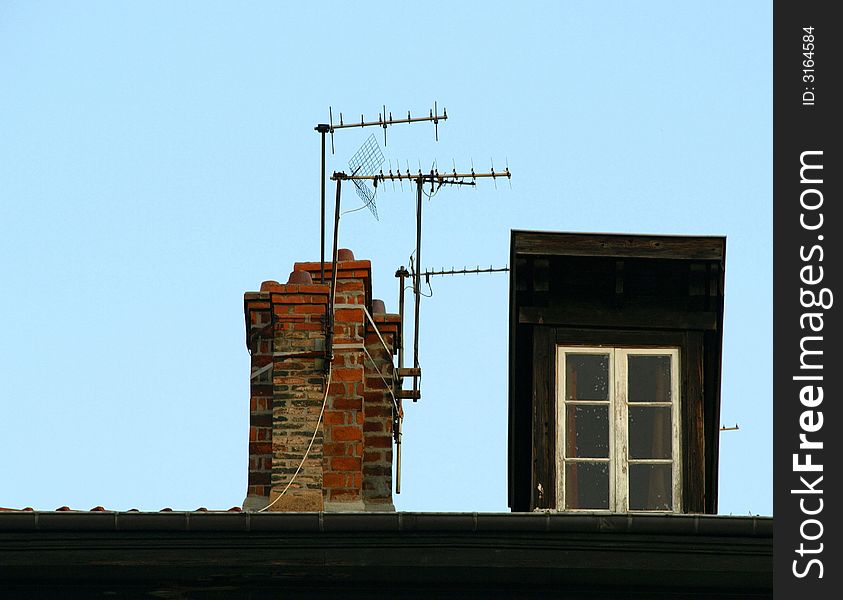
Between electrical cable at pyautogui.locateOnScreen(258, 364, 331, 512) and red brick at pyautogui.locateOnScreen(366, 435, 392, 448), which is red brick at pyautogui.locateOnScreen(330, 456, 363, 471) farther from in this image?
red brick at pyautogui.locateOnScreen(366, 435, 392, 448)

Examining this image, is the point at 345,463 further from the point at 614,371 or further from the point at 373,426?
the point at 614,371

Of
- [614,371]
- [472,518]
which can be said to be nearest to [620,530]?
[472,518]

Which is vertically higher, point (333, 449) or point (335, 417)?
point (335, 417)

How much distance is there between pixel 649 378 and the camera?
1373cm

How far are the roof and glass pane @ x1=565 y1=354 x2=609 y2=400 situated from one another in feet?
6.05

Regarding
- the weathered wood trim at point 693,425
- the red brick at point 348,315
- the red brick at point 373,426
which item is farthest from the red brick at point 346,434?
the weathered wood trim at point 693,425

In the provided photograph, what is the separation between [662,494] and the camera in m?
13.3

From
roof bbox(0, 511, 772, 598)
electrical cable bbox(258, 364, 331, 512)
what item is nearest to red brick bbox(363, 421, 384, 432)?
electrical cable bbox(258, 364, 331, 512)

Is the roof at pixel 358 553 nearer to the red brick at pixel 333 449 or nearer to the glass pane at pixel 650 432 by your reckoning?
the glass pane at pixel 650 432

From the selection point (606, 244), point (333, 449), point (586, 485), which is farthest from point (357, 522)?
point (606, 244)

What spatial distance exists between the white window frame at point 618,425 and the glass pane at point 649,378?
41 mm

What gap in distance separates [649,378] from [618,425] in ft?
2.20
